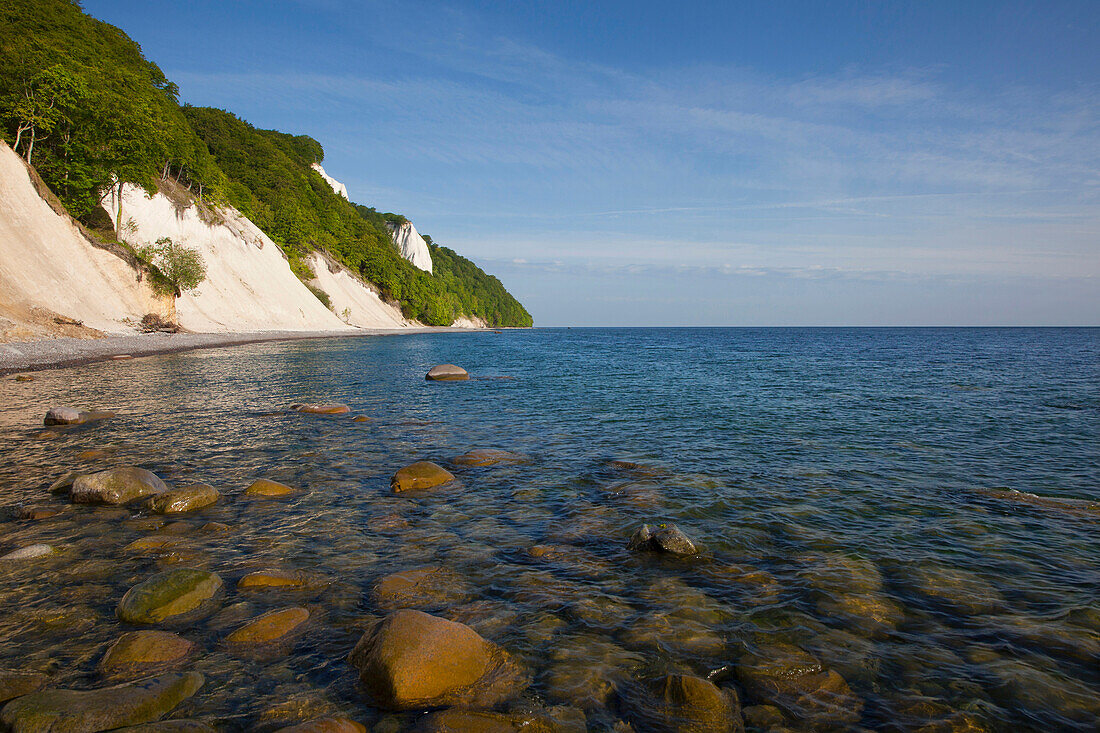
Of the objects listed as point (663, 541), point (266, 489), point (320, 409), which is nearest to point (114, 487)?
point (266, 489)

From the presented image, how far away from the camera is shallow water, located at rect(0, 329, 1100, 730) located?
469cm

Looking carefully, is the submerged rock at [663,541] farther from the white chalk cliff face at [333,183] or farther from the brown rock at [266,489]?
the white chalk cliff face at [333,183]

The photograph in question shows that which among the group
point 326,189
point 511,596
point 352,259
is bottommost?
point 511,596

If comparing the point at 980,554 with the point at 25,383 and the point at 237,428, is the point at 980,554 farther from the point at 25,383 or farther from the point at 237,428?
the point at 25,383

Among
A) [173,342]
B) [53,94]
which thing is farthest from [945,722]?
[53,94]

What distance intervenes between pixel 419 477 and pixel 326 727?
22.4ft

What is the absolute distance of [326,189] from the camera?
11419cm

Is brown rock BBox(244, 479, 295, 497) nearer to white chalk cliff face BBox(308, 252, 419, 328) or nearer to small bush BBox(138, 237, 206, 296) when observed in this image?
small bush BBox(138, 237, 206, 296)

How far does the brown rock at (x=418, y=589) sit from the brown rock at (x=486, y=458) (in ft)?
17.5

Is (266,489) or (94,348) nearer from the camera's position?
(266,489)

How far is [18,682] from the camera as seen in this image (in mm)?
4207

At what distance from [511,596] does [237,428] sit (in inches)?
489

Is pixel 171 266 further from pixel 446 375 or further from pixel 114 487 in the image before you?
pixel 114 487

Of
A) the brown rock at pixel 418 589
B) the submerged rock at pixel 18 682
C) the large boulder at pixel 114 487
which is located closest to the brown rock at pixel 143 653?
the submerged rock at pixel 18 682
